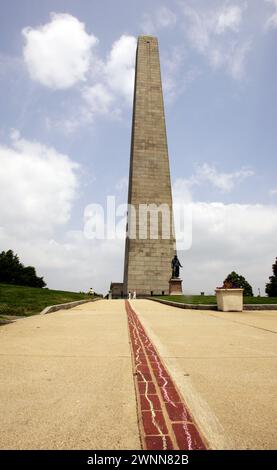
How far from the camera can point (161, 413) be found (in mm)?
2266

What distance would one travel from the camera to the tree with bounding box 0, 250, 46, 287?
2675 inches

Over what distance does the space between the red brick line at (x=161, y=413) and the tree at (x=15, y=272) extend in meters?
68.9

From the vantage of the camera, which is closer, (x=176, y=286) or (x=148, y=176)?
(x=176, y=286)

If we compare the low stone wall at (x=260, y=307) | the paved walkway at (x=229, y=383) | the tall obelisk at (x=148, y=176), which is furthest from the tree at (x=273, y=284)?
the paved walkway at (x=229, y=383)

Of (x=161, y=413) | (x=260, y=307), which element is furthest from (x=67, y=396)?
(x=260, y=307)

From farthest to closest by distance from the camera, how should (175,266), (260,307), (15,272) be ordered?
(15,272) → (175,266) → (260,307)

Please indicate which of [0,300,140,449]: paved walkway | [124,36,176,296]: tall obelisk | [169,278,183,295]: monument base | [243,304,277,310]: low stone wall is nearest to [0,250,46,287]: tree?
[124,36,176,296]: tall obelisk

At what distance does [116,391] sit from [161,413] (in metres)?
0.61

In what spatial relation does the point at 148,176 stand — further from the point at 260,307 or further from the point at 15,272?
the point at 15,272

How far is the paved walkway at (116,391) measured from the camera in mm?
1921

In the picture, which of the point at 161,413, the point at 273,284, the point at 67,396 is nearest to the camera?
the point at 161,413

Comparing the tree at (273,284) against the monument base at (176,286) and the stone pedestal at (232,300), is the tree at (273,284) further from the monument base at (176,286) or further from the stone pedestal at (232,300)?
the stone pedestal at (232,300)

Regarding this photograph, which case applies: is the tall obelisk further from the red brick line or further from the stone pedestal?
the red brick line

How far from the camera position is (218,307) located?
43.7 ft
